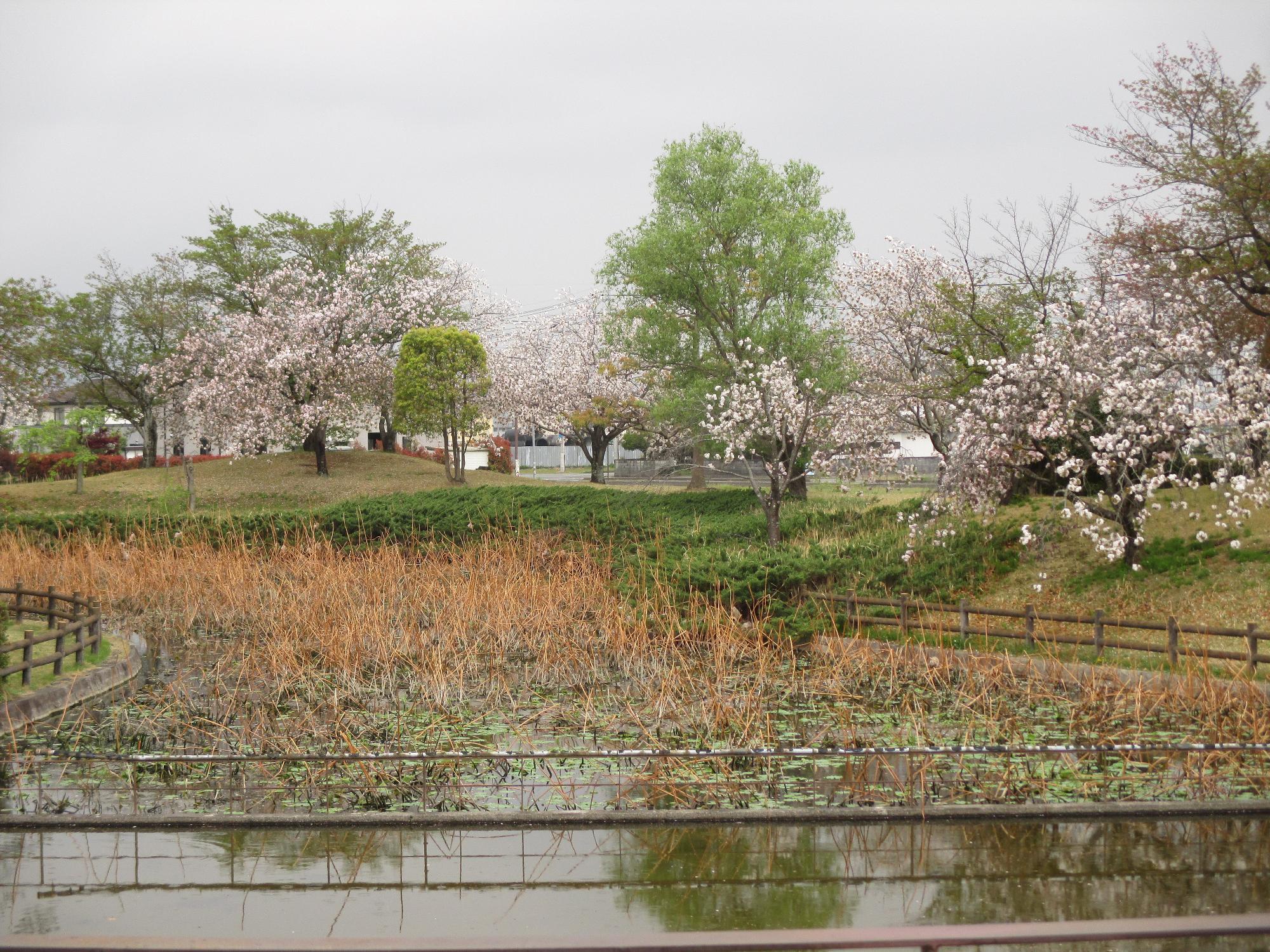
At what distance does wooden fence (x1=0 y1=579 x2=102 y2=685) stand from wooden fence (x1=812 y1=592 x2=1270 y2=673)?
335 inches

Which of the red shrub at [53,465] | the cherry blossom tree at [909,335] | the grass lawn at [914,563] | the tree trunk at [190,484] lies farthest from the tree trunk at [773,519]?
the red shrub at [53,465]

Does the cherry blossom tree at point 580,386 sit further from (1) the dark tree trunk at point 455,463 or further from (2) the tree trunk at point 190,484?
(2) the tree trunk at point 190,484

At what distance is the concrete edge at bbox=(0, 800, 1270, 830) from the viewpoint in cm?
686

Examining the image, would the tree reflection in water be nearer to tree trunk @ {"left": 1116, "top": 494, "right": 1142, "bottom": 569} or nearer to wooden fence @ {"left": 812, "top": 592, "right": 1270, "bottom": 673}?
wooden fence @ {"left": 812, "top": 592, "right": 1270, "bottom": 673}

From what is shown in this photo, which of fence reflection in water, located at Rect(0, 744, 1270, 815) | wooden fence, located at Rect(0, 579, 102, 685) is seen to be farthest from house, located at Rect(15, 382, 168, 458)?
fence reflection in water, located at Rect(0, 744, 1270, 815)

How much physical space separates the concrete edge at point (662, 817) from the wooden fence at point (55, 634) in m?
3.78

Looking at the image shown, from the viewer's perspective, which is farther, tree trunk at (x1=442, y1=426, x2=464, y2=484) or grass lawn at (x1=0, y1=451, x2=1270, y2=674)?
tree trunk at (x1=442, y1=426, x2=464, y2=484)

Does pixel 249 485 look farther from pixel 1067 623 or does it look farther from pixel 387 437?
pixel 1067 623

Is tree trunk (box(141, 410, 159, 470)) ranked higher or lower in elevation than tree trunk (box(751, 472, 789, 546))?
higher

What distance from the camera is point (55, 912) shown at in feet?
18.3

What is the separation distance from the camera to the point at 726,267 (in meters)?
23.5

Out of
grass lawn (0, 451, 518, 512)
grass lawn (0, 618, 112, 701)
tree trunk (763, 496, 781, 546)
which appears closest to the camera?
grass lawn (0, 618, 112, 701)

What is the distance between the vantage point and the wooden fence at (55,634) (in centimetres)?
1024

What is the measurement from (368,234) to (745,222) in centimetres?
1800
